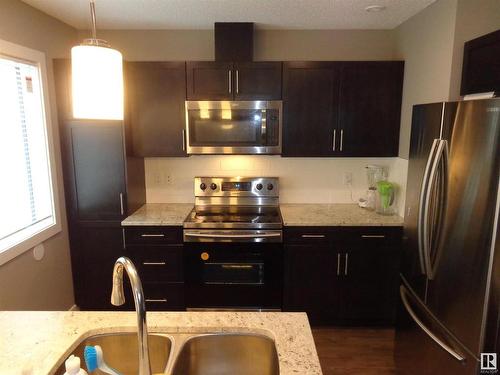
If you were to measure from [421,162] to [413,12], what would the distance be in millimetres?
1319

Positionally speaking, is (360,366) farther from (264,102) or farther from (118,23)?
(118,23)

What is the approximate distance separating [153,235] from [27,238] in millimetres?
844

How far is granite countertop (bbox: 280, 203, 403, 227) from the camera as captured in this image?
2.69 m

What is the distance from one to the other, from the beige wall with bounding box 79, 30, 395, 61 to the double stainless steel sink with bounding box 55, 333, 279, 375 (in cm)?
248

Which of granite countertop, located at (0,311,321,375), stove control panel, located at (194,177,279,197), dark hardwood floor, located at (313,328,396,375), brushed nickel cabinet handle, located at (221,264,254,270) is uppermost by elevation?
stove control panel, located at (194,177,279,197)

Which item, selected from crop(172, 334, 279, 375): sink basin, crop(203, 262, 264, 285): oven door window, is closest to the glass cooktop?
crop(203, 262, 264, 285): oven door window

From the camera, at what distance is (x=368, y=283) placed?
277 cm

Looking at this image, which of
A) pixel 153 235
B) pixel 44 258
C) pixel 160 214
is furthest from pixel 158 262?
pixel 44 258

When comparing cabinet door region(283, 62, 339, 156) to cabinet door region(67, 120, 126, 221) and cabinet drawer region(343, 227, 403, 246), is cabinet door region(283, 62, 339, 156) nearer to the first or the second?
cabinet drawer region(343, 227, 403, 246)

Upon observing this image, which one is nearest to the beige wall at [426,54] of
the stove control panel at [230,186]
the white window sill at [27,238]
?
the stove control panel at [230,186]

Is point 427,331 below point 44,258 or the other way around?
below

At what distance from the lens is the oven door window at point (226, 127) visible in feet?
9.22

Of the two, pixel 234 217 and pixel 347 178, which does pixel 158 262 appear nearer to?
pixel 234 217

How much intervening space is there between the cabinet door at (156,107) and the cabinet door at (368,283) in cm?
165
